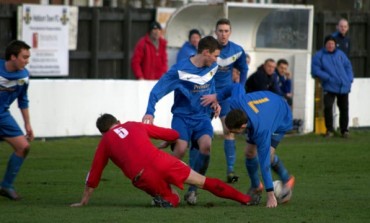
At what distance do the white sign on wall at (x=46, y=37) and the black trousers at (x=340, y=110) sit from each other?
5.53 metres

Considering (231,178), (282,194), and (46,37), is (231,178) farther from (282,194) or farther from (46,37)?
(46,37)

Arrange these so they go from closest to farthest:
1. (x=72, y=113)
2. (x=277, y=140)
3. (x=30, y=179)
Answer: (x=277, y=140) < (x=30, y=179) < (x=72, y=113)

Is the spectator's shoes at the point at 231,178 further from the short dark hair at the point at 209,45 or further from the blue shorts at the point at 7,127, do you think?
the blue shorts at the point at 7,127

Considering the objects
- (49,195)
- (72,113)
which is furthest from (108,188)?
(72,113)

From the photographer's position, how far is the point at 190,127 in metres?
13.2

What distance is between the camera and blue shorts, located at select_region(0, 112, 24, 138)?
535 inches

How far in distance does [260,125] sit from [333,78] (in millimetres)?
10848

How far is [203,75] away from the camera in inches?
521

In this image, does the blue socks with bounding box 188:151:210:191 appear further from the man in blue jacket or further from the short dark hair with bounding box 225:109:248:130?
the man in blue jacket

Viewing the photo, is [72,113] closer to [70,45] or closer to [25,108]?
[70,45]

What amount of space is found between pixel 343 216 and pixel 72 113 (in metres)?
10.3

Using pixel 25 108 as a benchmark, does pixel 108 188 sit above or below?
below

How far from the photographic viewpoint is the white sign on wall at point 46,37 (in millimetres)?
22500

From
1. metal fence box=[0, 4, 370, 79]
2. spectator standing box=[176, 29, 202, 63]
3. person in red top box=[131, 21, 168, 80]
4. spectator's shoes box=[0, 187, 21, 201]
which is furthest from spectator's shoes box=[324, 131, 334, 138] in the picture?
spectator's shoes box=[0, 187, 21, 201]
